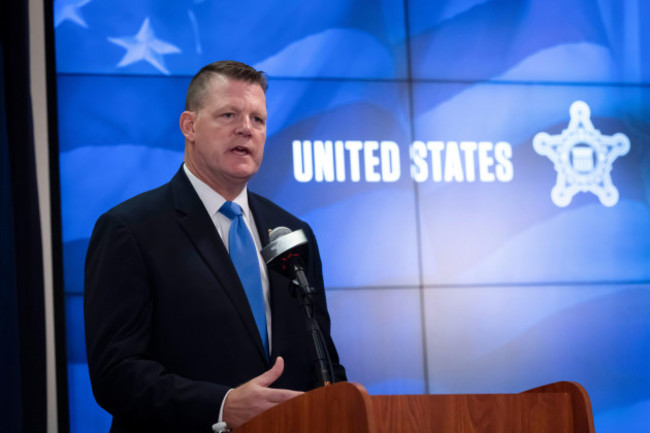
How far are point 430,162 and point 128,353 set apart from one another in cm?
171

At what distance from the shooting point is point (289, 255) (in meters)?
1.47

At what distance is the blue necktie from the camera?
6.42 feet

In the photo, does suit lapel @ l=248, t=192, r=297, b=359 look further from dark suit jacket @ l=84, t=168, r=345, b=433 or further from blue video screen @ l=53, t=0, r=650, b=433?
blue video screen @ l=53, t=0, r=650, b=433

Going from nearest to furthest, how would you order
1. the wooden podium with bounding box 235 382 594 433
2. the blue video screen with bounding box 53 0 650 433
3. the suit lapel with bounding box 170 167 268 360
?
the wooden podium with bounding box 235 382 594 433
the suit lapel with bounding box 170 167 268 360
the blue video screen with bounding box 53 0 650 433

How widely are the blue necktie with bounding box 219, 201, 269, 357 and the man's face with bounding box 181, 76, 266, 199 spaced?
3.3 inches

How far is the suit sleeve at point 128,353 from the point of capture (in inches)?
62.4

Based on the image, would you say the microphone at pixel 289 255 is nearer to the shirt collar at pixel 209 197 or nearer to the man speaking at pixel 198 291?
the man speaking at pixel 198 291

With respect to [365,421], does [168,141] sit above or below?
above

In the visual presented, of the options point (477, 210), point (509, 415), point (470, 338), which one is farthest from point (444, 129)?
point (509, 415)

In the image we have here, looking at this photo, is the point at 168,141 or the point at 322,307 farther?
the point at 168,141

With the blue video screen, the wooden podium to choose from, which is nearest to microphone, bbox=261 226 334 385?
the wooden podium

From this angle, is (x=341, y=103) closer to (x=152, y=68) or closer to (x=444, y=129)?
(x=444, y=129)

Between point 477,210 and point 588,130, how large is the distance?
0.59 meters

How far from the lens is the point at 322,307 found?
7.03 ft
